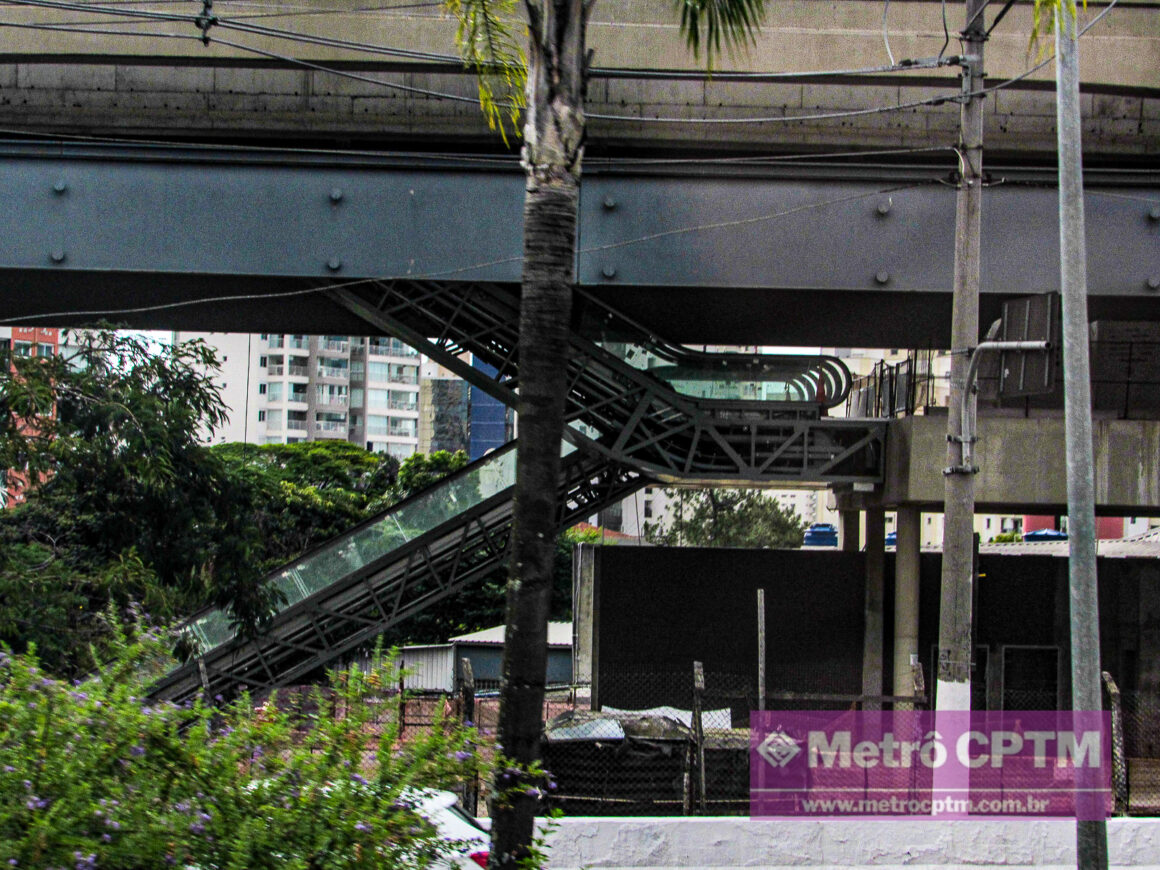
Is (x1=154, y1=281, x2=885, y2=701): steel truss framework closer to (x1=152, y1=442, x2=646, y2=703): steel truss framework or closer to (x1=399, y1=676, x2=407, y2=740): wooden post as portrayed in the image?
(x1=152, y1=442, x2=646, y2=703): steel truss framework

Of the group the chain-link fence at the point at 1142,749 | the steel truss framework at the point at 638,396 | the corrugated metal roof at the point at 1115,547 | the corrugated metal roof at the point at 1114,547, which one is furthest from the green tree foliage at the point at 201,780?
the corrugated metal roof at the point at 1115,547

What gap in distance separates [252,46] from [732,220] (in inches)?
310

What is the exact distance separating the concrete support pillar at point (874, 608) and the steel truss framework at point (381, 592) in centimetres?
670

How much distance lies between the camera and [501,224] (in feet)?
60.7

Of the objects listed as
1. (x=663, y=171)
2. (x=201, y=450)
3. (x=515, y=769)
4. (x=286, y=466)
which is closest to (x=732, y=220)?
(x=663, y=171)

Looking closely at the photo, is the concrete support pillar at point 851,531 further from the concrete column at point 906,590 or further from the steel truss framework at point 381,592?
the steel truss framework at point 381,592

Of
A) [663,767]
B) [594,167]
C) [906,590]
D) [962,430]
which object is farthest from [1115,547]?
[962,430]

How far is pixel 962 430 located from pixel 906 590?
11.6 meters

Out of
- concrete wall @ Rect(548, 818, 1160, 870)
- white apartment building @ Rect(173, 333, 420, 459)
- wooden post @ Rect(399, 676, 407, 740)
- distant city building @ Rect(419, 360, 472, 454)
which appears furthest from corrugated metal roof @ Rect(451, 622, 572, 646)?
white apartment building @ Rect(173, 333, 420, 459)

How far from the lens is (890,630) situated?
2688cm

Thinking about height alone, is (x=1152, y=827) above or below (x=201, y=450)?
below

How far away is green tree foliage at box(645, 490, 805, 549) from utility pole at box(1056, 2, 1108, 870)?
47394mm

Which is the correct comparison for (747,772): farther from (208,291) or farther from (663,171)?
(208,291)

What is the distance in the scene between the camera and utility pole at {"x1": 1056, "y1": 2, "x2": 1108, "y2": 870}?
9.92 meters
